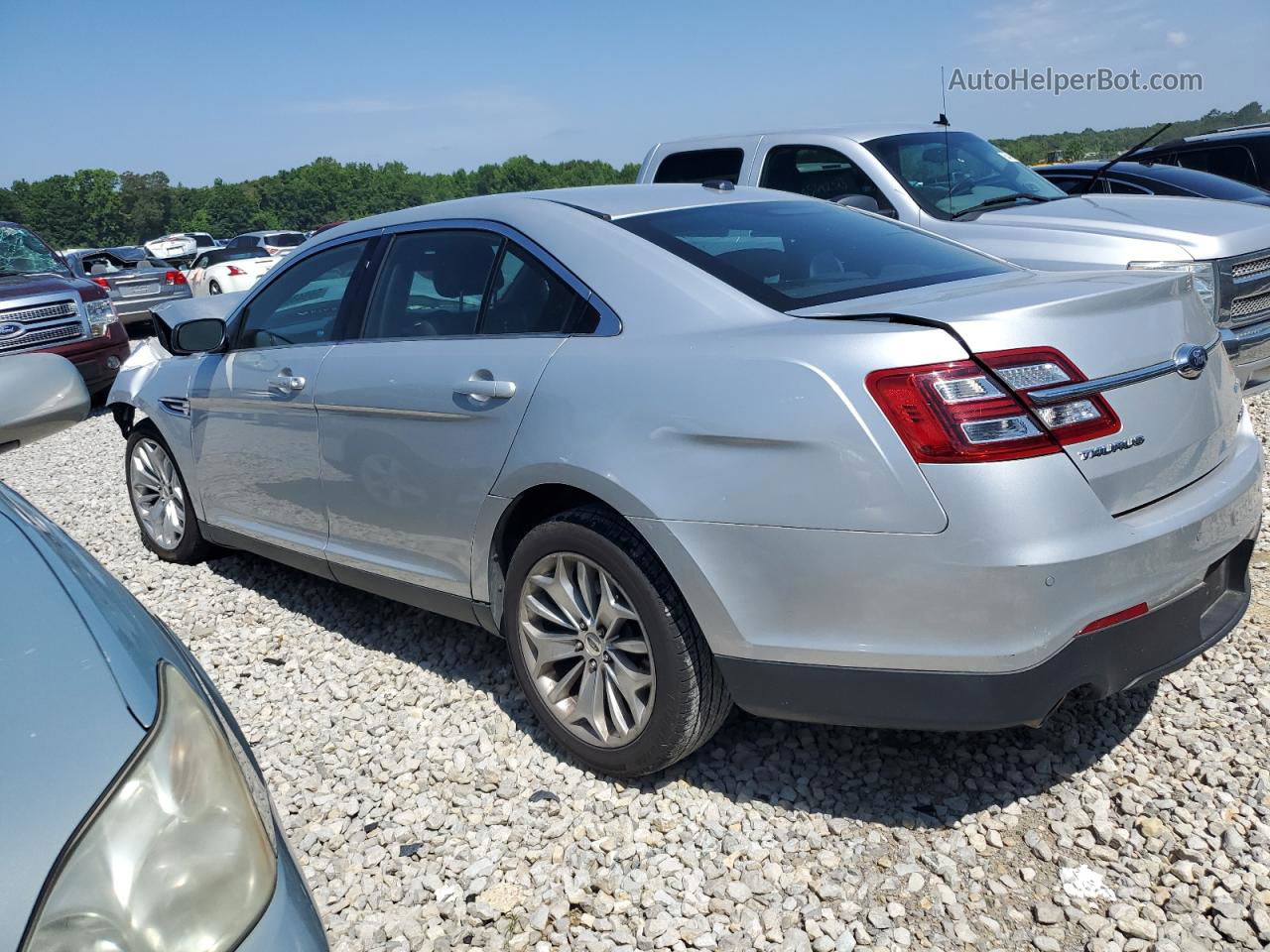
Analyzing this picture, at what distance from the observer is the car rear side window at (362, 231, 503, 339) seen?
11.4 feet

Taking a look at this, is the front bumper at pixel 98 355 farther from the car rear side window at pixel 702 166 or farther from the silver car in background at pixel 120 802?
the silver car in background at pixel 120 802

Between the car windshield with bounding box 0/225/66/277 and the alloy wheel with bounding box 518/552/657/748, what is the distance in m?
9.75

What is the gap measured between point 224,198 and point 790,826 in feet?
464

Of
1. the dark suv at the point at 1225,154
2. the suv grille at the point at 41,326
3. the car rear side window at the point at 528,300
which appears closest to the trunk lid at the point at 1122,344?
the car rear side window at the point at 528,300

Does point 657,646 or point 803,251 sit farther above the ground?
point 803,251

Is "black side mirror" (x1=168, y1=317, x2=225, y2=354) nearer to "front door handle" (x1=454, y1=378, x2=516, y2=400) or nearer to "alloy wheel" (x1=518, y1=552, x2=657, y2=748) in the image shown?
"front door handle" (x1=454, y1=378, x2=516, y2=400)

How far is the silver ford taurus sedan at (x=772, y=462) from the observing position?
2.37 meters

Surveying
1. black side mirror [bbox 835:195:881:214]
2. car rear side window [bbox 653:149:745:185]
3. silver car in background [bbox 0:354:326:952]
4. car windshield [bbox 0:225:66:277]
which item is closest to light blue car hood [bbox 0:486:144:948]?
silver car in background [bbox 0:354:326:952]

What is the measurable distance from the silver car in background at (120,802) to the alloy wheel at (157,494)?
3605 millimetres

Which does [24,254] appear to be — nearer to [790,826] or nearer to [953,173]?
[953,173]

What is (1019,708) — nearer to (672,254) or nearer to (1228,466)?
(1228,466)

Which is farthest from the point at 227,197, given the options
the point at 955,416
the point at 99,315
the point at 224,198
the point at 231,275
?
the point at 955,416

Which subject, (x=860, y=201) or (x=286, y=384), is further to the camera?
(x=860, y=201)

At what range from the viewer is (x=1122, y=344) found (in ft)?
8.42
